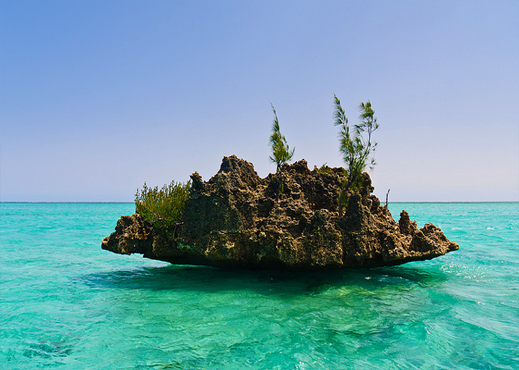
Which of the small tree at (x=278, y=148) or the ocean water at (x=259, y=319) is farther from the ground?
the small tree at (x=278, y=148)

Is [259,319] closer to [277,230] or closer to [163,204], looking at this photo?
[277,230]

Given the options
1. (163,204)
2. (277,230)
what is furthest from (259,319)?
(163,204)

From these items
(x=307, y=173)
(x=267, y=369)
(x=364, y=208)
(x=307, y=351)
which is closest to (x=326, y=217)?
(x=364, y=208)

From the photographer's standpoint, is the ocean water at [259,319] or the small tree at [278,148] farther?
the small tree at [278,148]

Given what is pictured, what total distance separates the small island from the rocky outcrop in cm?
3

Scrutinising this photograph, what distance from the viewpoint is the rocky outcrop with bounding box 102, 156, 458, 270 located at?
31.5ft

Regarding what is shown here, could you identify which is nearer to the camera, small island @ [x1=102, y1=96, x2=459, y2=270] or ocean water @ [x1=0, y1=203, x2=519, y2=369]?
ocean water @ [x1=0, y1=203, x2=519, y2=369]

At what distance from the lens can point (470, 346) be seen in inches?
242

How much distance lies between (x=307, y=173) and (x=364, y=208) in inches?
94.3

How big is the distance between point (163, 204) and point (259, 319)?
216 inches

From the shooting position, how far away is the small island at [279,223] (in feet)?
31.7

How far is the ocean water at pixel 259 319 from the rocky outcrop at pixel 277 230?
3.07 ft

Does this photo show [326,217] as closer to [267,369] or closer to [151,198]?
[267,369]

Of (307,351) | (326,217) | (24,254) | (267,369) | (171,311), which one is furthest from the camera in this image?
(24,254)
